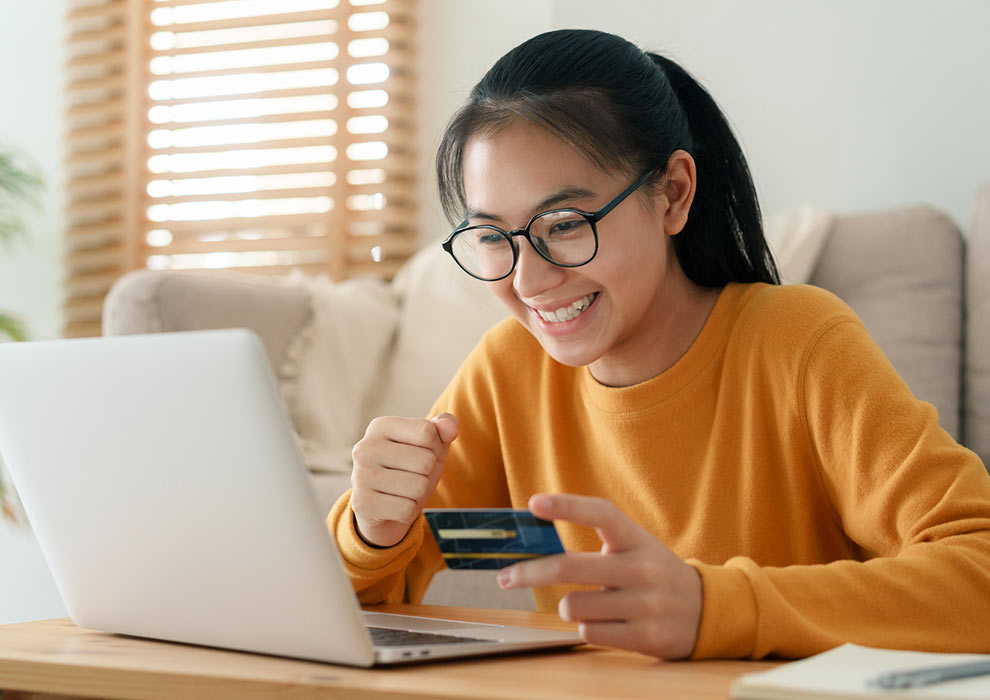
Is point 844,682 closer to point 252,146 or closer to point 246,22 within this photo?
point 252,146

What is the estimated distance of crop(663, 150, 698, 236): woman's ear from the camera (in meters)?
1.04

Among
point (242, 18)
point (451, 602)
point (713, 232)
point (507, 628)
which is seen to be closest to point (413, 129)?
point (242, 18)

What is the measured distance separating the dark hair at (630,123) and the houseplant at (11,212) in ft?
5.87

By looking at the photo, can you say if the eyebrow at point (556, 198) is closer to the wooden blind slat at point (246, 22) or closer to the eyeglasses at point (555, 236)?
the eyeglasses at point (555, 236)

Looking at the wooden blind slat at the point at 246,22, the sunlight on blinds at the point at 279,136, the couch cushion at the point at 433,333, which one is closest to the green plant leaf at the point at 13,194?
the sunlight on blinds at the point at 279,136

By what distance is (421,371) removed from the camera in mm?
2279

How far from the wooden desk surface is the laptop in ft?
0.06

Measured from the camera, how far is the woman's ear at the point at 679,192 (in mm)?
1038

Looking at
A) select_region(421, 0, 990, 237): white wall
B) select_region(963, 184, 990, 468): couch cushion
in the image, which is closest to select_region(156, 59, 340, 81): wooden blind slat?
select_region(421, 0, 990, 237): white wall

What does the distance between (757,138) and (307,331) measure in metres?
1.09

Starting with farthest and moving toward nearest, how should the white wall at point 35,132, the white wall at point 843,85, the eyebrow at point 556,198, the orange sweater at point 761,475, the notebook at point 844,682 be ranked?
the white wall at point 35,132 → the white wall at point 843,85 → the eyebrow at point 556,198 → the orange sweater at point 761,475 → the notebook at point 844,682

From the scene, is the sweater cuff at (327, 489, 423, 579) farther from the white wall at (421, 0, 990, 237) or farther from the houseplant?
the houseplant

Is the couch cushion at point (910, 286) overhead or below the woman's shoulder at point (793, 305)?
below

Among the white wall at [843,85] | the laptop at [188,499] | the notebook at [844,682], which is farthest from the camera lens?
the white wall at [843,85]
